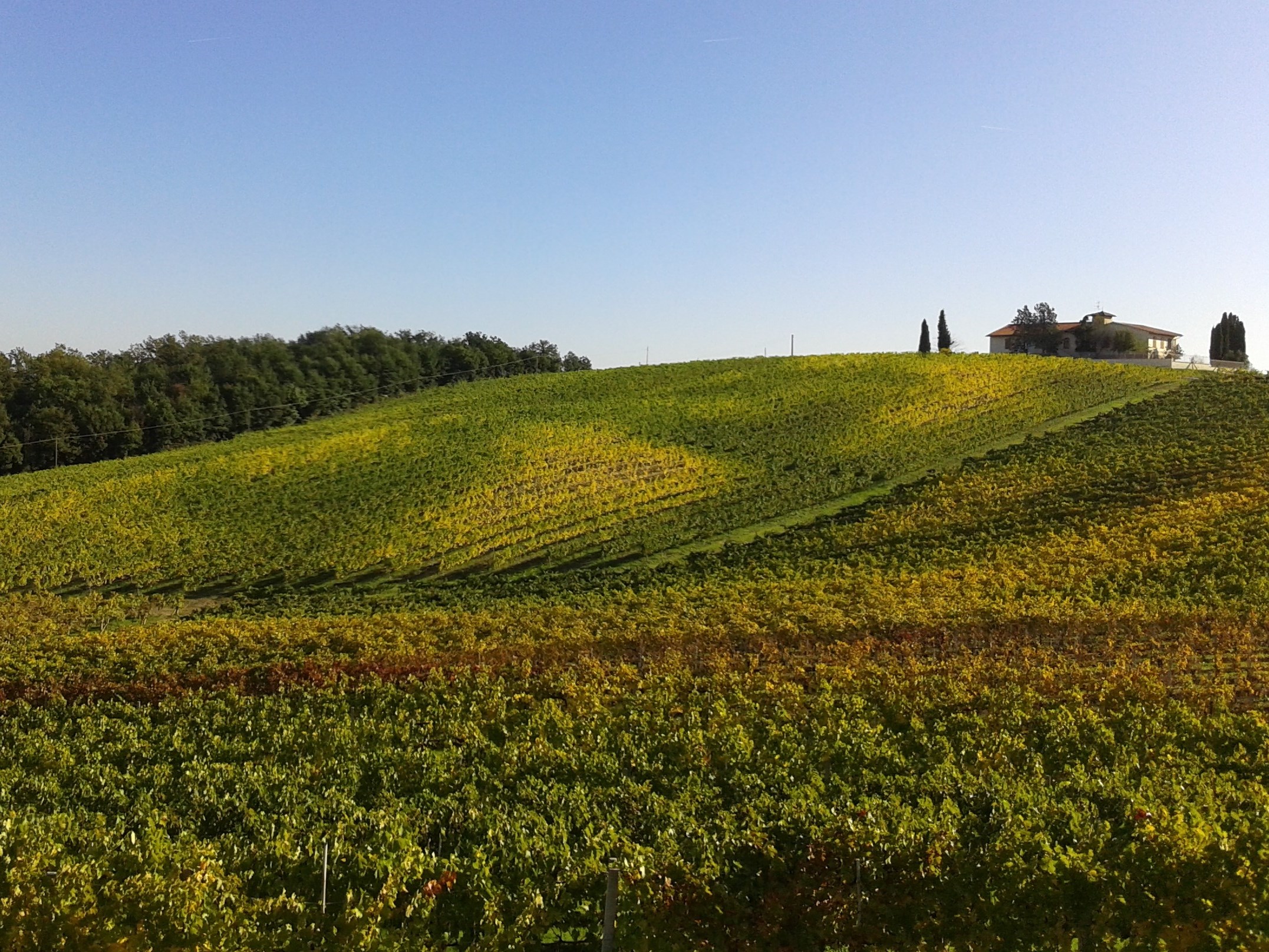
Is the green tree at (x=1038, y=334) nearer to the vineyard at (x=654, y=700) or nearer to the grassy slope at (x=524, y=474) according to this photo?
the grassy slope at (x=524, y=474)

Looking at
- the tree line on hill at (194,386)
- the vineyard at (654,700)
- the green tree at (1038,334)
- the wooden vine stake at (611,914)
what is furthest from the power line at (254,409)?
the wooden vine stake at (611,914)

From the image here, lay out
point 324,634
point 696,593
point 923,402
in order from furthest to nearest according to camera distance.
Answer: point 923,402 < point 696,593 < point 324,634

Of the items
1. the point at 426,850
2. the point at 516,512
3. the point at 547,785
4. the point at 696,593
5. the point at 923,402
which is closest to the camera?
the point at 426,850

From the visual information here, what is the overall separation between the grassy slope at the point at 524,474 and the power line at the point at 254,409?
1080cm

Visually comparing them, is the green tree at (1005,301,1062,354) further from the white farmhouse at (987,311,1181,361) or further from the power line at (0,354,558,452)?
the power line at (0,354,558,452)

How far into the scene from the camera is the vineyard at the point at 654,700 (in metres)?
8.93

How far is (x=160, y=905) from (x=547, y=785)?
18.6 feet

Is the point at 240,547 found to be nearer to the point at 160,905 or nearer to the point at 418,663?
the point at 418,663

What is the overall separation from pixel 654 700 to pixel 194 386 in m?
70.4

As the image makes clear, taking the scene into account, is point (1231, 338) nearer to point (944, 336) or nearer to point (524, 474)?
point (944, 336)

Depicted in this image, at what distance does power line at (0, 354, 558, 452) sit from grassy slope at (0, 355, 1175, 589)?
425 inches

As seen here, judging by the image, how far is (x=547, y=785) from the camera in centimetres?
1324

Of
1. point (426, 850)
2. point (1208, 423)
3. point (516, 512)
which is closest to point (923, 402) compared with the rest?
point (1208, 423)

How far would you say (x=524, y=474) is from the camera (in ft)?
163
